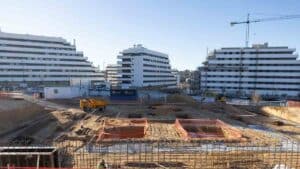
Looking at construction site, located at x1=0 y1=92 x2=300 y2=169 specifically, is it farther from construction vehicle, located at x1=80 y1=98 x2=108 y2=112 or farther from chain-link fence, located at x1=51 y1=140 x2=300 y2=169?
construction vehicle, located at x1=80 y1=98 x2=108 y2=112

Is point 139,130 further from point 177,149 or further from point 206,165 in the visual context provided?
point 206,165

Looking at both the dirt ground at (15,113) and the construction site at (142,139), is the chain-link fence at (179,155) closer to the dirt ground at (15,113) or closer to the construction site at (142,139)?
the construction site at (142,139)

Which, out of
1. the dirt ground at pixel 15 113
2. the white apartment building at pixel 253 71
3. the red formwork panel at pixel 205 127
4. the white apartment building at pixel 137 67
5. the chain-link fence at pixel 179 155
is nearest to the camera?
the chain-link fence at pixel 179 155

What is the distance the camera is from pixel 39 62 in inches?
3607

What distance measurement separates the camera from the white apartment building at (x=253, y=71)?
85.9 meters

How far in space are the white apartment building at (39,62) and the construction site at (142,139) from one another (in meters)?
47.7

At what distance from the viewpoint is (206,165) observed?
1630 cm

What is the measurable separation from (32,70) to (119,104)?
→ 5233 cm

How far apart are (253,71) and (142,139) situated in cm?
7340

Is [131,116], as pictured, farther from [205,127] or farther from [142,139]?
[142,139]

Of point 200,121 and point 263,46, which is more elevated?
point 263,46

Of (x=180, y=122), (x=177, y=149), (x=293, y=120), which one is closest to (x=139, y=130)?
(x=180, y=122)

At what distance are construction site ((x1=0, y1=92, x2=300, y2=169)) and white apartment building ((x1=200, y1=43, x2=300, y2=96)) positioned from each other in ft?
145

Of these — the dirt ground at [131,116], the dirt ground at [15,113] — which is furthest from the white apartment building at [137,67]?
the dirt ground at [15,113]
